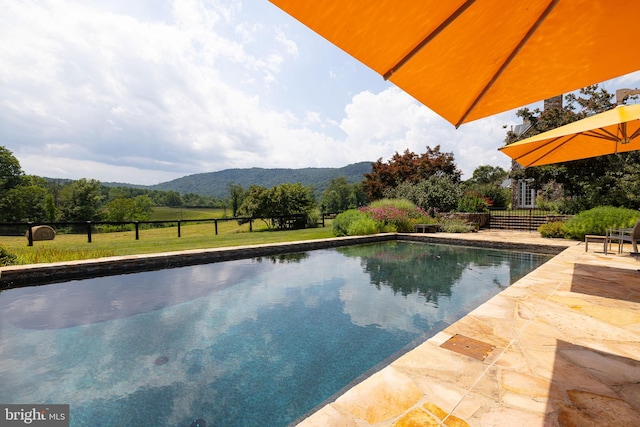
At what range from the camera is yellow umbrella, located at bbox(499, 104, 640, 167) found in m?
3.36

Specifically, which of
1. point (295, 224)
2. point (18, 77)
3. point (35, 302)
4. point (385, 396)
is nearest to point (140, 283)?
point (35, 302)

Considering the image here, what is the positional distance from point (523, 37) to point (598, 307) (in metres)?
3.43

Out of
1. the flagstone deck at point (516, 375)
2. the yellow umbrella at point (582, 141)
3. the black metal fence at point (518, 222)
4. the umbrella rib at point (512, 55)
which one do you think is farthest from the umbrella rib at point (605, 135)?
the black metal fence at point (518, 222)

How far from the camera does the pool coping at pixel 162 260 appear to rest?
5926 mm

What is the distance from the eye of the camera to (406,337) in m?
3.56

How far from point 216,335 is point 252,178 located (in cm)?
13905

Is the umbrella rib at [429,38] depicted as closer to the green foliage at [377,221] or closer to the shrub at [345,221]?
the green foliage at [377,221]

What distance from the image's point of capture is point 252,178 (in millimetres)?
137625

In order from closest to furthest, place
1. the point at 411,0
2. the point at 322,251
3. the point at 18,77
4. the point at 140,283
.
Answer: the point at 411,0 < the point at 140,283 < the point at 322,251 < the point at 18,77

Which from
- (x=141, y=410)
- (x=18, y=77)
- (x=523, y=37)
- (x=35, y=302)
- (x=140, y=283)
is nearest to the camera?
(x=523, y=37)

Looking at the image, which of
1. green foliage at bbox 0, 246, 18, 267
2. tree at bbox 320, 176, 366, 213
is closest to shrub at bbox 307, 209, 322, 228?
green foliage at bbox 0, 246, 18, 267

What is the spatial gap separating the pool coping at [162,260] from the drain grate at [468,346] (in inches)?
272

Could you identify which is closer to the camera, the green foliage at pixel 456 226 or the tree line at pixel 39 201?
the green foliage at pixel 456 226

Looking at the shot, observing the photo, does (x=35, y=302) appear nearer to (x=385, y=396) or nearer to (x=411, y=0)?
(x=385, y=396)
